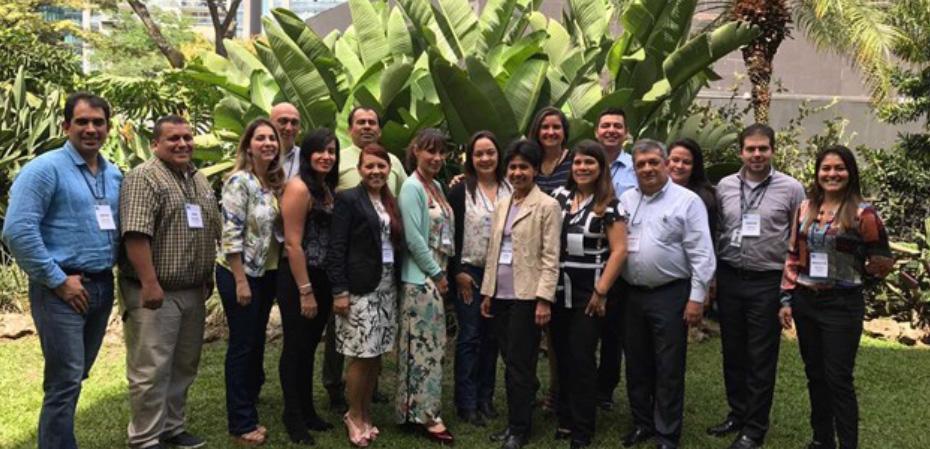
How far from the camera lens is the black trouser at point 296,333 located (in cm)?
421

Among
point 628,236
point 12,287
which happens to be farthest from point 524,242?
point 12,287

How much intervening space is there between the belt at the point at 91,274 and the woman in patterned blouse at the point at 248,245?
59 centimetres

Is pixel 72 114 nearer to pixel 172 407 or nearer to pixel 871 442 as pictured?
pixel 172 407

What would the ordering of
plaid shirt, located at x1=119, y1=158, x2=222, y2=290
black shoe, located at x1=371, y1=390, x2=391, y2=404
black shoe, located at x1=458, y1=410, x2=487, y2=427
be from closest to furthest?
1. plaid shirt, located at x1=119, y1=158, x2=222, y2=290
2. black shoe, located at x1=458, y1=410, x2=487, y2=427
3. black shoe, located at x1=371, y1=390, x2=391, y2=404

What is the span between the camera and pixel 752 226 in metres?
4.36

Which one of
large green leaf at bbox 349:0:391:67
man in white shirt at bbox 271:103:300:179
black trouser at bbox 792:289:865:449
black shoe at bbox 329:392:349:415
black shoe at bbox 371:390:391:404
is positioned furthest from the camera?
large green leaf at bbox 349:0:391:67

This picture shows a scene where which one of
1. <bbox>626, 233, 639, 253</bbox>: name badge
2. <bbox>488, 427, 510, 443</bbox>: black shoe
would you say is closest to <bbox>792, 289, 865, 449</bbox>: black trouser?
<bbox>626, 233, 639, 253</bbox>: name badge

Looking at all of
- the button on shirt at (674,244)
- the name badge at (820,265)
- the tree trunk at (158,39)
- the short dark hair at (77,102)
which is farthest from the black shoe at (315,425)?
the tree trunk at (158,39)

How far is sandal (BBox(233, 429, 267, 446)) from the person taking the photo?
4.39 m

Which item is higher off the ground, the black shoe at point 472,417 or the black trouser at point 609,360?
the black trouser at point 609,360

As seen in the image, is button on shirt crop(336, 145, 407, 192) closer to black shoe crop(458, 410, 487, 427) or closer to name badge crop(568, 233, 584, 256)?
name badge crop(568, 233, 584, 256)

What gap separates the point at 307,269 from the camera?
4242 mm

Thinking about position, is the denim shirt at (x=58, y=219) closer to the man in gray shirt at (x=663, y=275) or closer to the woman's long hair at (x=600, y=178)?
the woman's long hair at (x=600, y=178)

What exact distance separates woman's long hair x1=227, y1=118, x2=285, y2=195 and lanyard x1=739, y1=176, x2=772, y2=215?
2544 mm
